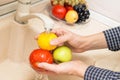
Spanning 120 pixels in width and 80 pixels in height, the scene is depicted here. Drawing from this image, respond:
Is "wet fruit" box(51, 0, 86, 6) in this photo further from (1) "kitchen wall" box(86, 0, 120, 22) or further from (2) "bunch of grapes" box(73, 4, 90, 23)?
(1) "kitchen wall" box(86, 0, 120, 22)

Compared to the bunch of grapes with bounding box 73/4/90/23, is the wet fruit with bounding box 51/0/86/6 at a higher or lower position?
higher

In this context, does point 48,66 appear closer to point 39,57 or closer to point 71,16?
point 39,57

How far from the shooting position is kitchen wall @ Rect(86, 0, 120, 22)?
1098 mm

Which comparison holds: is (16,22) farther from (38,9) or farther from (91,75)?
(91,75)

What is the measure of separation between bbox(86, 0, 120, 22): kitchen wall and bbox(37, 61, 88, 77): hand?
0.46m

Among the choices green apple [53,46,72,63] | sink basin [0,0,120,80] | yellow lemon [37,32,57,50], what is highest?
yellow lemon [37,32,57,50]

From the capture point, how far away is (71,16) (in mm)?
992

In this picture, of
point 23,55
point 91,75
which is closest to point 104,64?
point 91,75

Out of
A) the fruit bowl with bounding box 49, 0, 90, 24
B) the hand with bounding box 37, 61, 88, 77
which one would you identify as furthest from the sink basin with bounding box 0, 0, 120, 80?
the hand with bounding box 37, 61, 88, 77

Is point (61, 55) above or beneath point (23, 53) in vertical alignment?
above

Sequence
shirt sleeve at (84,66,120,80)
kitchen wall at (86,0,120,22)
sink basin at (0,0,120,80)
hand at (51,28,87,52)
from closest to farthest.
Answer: shirt sleeve at (84,66,120,80) → hand at (51,28,87,52) → sink basin at (0,0,120,80) → kitchen wall at (86,0,120,22)

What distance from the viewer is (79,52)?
2.97ft

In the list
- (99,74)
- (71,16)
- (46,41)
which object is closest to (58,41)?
(46,41)

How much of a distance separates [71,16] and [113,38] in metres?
0.21
